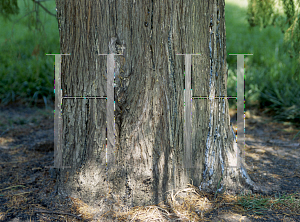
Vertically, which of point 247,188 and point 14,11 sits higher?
point 14,11

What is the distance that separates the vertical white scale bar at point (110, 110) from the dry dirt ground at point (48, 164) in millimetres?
510

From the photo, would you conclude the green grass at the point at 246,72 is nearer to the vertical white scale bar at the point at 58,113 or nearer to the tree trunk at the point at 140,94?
the vertical white scale bar at the point at 58,113

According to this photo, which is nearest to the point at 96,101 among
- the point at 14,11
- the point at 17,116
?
the point at 14,11

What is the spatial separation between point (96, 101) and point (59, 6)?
757 millimetres

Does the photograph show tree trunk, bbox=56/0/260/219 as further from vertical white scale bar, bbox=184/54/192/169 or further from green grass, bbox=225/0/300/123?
green grass, bbox=225/0/300/123

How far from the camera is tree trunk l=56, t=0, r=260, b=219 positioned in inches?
82.9

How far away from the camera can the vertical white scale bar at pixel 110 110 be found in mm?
2145

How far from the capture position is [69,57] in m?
2.25

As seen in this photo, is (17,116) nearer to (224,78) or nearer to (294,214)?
(224,78)

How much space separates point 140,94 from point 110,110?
0.25 meters

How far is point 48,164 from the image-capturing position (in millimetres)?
3258

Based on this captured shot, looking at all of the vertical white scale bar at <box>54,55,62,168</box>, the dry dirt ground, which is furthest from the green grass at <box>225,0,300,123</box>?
the vertical white scale bar at <box>54,55,62,168</box>

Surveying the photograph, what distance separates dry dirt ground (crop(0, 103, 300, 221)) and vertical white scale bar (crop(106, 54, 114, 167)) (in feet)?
1.67

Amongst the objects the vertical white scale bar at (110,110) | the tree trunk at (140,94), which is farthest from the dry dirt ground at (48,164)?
the vertical white scale bar at (110,110)
